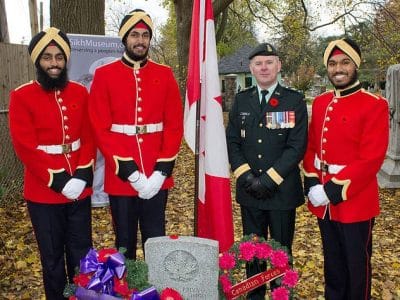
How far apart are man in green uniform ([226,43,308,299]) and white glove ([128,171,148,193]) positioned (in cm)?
68

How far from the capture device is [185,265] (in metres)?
2.79

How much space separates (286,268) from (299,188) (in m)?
0.62

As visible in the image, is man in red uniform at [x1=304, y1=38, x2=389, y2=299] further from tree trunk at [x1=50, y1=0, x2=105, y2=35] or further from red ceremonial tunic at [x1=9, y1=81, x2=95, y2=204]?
tree trunk at [x1=50, y1=0, x2=105, y2=35]

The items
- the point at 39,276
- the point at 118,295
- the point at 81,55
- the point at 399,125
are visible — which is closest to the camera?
the point at 118,295

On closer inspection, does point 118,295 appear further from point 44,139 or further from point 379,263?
point 379,263

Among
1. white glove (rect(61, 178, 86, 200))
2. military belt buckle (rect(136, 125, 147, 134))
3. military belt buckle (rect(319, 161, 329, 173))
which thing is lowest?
white glove (rect(61, 178, 86, 200))

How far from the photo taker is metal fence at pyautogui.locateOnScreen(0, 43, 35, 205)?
266 inches

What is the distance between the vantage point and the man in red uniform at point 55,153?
3002 mm

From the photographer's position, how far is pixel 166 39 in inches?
1423

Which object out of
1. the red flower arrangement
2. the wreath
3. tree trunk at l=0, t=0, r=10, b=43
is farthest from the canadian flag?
tree trunk at l=0, t=0, r=10, b=43

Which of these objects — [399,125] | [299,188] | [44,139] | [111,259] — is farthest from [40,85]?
[399,125]

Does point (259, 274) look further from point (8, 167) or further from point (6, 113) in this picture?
point (6, 113)

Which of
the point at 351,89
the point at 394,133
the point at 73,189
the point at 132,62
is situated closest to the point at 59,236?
the point at 73,189

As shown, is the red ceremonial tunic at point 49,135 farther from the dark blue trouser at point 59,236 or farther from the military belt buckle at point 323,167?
the military belt buckle at point 323,167
